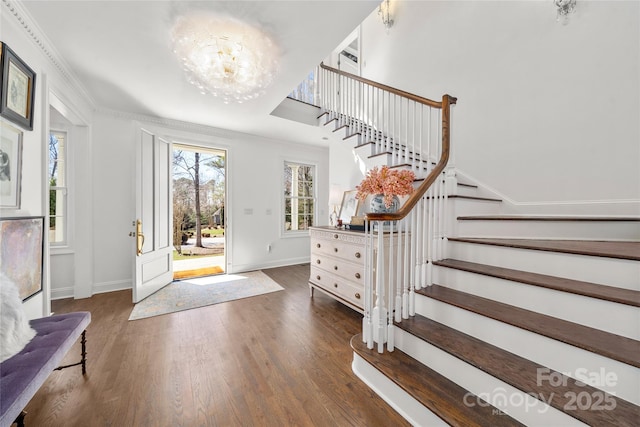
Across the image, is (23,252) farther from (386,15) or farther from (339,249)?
(386,15)

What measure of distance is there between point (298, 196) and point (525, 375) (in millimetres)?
4362

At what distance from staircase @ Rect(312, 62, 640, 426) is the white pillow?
5.99 feet

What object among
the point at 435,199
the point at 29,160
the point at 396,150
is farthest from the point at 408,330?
the point at 29,160

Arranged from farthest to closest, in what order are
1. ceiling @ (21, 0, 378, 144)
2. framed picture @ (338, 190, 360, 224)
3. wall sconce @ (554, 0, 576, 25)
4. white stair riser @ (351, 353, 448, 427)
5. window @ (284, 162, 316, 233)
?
window @ (284, 162, 316, 233)
framed picture @ (338, 190, 360, 224)
wall sconce @ (554, 0, 576, 25)
ceiling @ (21, 0, 378, 144)
white stair riser @ (351, 353, 448, 427)

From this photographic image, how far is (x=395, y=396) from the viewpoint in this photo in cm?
138

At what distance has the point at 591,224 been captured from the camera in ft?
5.94

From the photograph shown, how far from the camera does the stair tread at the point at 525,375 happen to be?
0.90 metres

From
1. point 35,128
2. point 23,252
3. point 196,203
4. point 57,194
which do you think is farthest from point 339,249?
point 196,203

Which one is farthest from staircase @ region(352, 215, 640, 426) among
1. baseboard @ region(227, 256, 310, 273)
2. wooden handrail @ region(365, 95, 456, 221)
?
baseboard @ region(227, 256, 310, 273)

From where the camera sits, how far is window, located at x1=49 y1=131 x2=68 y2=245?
10.2 feet

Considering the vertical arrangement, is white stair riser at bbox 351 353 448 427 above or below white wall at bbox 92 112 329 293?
below

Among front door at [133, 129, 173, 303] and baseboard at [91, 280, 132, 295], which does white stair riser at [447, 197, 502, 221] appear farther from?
baseboard at [91, 280, 132, 295]

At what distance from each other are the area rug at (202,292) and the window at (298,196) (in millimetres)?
1355

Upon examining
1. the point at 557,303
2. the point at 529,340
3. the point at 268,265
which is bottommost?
the point at 268,265
